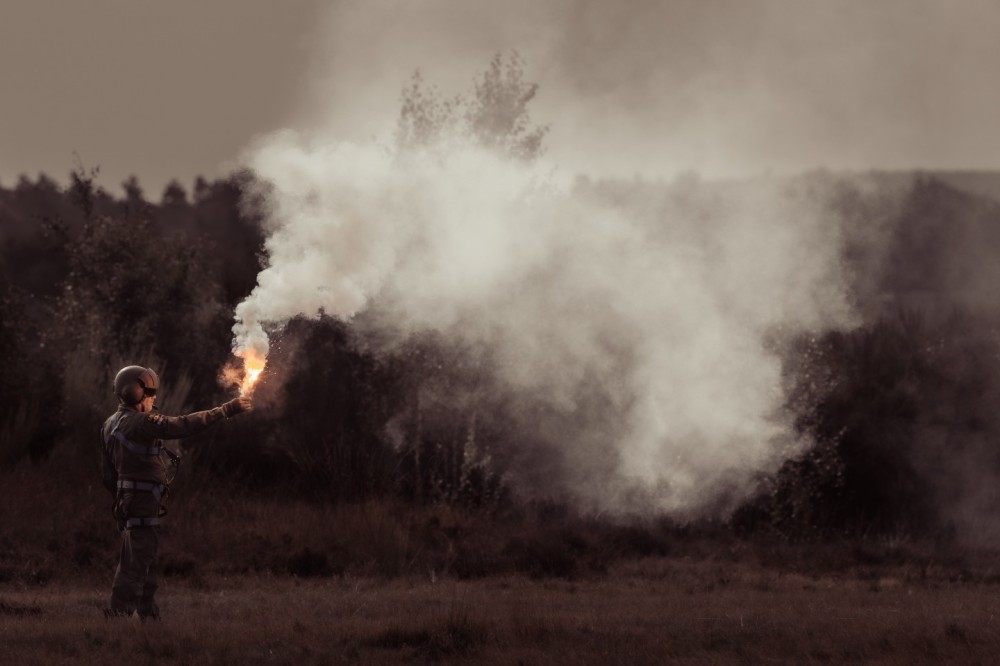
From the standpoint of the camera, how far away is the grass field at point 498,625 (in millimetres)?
10578

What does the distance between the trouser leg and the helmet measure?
4.04ft

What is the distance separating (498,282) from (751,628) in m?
10.0

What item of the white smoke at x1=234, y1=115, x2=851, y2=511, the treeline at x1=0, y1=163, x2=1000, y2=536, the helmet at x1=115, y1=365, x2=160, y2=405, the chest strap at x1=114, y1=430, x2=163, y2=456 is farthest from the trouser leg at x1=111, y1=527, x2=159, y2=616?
the treeline at x1=0, y1=163, x2=1000, y2=536

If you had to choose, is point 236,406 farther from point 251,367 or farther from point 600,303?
point 600,303

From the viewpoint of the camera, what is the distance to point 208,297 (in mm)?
26375

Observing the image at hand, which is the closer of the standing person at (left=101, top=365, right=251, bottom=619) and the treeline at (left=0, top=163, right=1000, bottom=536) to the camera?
the standing person at (left=101, top=365, right=251, bottom=619)

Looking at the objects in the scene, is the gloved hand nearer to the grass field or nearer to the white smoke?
the grass field

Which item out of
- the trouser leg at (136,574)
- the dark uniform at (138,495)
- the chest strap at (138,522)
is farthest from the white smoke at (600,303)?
the trouser leg at (136,574)

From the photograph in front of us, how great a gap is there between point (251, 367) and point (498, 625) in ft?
10.8

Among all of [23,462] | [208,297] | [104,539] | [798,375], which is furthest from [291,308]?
[208,297]

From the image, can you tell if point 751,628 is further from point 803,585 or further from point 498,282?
point 498,282

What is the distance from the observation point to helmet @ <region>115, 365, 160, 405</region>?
12.4 meters

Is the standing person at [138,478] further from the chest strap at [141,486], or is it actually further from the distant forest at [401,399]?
the distant forest at [401,399]

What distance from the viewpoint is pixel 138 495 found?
40.4 ft
